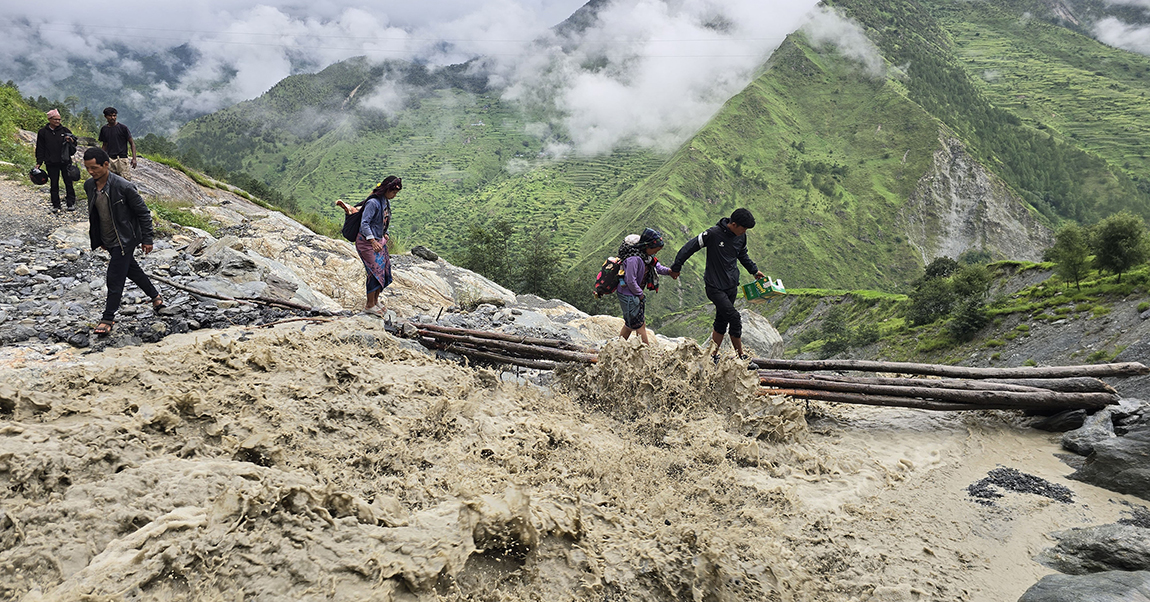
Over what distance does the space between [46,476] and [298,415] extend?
1346 millimetres

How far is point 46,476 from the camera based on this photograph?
245 centimetres

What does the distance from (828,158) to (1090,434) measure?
14347 centimetres

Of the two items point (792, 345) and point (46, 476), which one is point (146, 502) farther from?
point (792, 345)

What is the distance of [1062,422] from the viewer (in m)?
4.96

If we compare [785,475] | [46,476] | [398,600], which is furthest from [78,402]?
[785,475]

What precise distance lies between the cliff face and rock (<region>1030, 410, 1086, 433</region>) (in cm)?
11643

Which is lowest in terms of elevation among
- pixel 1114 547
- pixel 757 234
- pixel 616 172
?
pixel 1114 547

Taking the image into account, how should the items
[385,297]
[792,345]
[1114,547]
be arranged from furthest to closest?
[792,345]
[385,297]
[1114,547]

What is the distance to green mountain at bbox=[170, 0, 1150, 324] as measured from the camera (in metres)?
108

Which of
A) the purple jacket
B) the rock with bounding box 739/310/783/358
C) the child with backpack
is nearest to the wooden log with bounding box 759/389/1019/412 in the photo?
the child with backpack

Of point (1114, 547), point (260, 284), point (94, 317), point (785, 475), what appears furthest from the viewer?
point (260, 284)

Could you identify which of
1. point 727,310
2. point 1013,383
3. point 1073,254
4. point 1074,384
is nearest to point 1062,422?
point 1074,384

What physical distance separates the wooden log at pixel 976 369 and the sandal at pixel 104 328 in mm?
7024

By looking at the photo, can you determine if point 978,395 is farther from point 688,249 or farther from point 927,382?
point 688,249
